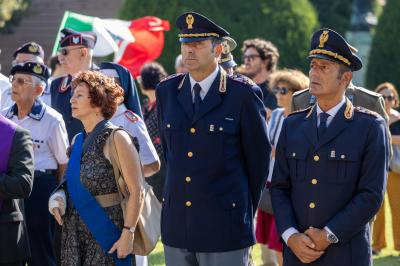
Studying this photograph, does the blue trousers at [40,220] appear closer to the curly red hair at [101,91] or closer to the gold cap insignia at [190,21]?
the curly red hair at [101,91]

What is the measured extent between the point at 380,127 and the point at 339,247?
0.71 m

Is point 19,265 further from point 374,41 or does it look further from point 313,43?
point 374,41

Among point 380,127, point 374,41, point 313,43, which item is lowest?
point 374,41

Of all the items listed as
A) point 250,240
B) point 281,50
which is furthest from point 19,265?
point 281,50

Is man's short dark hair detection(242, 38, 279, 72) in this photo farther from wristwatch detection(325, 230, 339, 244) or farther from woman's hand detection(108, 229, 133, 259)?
wristwatch detection(325, 230, 339, 244)

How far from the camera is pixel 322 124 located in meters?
5.58

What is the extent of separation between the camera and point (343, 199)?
545 cm

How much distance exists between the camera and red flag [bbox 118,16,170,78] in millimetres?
13234

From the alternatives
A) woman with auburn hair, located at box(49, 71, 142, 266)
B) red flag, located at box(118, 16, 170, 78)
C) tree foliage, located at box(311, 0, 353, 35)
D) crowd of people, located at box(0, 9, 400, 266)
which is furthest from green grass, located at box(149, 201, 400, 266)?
tree foliage, located at box(311, 0, 353, 35)

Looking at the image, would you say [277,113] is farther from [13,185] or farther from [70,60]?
[13,185]

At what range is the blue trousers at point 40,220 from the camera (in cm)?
765

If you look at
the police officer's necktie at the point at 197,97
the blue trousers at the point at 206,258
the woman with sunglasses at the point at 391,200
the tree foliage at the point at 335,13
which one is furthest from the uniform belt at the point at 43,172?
the tree foliage at the point at 335,13

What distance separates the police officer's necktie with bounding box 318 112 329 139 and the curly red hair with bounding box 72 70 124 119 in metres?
1.37

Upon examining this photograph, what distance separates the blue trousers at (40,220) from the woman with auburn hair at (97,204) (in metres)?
1.64
